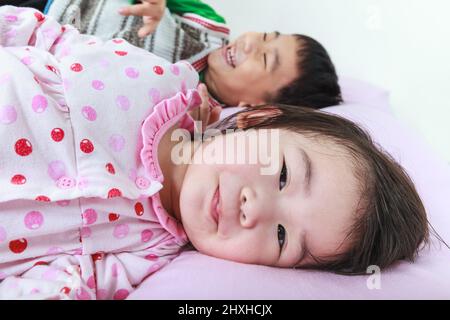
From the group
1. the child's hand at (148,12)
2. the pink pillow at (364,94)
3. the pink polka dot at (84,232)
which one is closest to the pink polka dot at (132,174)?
the pink polka dot at (84,232)

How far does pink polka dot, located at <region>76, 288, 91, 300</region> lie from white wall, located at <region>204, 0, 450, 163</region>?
111 centimetres

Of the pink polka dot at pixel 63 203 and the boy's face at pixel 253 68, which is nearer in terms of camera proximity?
the pink polka dot at pixel 63 203

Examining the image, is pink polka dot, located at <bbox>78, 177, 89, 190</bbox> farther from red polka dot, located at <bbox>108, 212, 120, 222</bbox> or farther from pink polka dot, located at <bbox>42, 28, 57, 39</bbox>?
pink polka dot, located at <bbox>42, 28, 57, 39</bbox>

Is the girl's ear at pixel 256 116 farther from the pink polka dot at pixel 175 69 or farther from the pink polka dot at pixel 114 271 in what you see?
the pink polka dot at pixel 114 271

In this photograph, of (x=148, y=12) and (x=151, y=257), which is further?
(x=148, y=12)

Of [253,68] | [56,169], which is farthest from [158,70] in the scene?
[253,68]

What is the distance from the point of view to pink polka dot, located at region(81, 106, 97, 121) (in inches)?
28.5

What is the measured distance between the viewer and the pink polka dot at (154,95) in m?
0.81

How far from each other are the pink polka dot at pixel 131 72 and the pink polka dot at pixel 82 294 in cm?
36

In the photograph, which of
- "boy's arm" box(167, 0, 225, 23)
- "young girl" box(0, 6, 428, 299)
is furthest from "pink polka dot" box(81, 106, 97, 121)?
"boy's arm" box(167, 0, 225, 23)

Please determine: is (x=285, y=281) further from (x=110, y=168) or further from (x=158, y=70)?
(x=158, y=70)

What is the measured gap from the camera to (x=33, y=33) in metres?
0.93

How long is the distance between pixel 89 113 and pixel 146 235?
22 cm

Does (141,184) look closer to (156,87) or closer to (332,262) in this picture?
(156,87)
